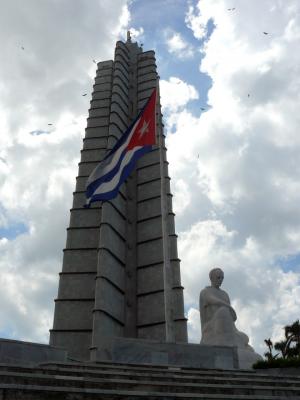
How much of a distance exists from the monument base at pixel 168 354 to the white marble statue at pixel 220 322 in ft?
6.89

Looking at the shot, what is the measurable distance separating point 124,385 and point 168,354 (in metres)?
4.69

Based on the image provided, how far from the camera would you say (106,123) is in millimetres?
33000

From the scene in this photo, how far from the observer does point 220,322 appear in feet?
44.8

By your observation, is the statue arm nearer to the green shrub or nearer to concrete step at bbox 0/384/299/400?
the green shrub

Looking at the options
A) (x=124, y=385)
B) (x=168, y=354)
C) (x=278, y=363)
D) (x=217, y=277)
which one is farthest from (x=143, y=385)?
(x=217, y=277)

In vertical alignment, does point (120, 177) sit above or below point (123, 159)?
below

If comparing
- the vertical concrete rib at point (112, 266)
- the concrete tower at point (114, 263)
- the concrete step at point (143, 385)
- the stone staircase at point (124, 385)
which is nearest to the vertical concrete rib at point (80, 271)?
the concrete tower at point (114, 263)

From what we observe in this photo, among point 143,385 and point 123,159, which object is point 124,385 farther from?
point 123,159

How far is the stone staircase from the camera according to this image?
228 inches

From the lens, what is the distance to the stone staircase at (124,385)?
5789 millimetres

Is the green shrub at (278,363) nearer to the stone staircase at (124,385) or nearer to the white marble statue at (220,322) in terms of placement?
the white marble statue at (220,322)

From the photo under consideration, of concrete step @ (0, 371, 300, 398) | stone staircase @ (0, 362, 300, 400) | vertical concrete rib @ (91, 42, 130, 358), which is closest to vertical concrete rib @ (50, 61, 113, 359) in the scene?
vertical concrete rib @ (91, 42, 130, 358)

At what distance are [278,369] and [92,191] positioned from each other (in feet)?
26.0

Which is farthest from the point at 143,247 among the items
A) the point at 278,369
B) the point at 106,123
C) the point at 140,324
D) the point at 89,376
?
the point at 89,376
